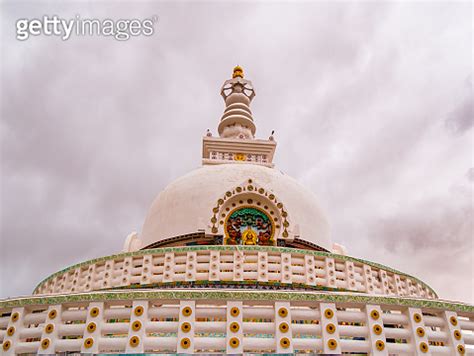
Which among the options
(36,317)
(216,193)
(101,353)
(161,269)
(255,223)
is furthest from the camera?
(216,193)

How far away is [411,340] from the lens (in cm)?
661

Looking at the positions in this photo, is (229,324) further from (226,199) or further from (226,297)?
(226,199)

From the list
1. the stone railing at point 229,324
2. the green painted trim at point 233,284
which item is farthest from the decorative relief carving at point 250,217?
the stone railing at point 229,324

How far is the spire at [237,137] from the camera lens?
19.2m

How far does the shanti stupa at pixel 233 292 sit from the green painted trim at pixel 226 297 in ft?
0.05

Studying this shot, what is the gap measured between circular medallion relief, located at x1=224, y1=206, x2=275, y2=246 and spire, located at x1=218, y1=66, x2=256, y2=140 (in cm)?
923

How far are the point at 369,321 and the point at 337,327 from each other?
0.56m

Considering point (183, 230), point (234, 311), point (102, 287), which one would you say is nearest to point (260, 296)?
point (234, 311)

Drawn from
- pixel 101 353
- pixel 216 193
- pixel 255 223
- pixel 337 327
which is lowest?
pixel 101 353

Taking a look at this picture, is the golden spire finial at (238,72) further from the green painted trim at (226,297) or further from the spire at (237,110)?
the green painted trim at (226,297)

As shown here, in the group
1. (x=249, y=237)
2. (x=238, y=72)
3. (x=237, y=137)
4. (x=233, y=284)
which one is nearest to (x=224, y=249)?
(x=233, y=284)

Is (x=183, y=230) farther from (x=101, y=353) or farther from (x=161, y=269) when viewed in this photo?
(x=101, y=353)

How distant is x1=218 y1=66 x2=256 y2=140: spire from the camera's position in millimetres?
21491

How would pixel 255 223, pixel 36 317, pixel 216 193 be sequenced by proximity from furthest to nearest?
pixel 216 193, pixel 255 223, pixel 36 317
